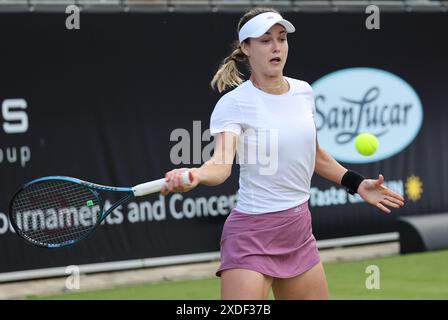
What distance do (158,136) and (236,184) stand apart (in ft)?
2.84

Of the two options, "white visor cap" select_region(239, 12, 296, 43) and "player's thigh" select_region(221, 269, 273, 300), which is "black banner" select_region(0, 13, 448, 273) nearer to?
"white visor cap" select_region(239, 12, 296, 43)

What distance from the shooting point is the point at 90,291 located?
7789 millimetres

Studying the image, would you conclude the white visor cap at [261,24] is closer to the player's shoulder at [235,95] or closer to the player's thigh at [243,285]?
the player's shoulder at [235,95]

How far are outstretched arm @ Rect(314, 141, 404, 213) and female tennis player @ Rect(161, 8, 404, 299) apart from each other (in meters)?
0.08

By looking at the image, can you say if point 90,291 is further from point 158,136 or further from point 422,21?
point 422,21

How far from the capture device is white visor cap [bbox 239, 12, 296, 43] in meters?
4.28

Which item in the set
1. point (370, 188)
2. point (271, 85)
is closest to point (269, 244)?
point (370, 188)

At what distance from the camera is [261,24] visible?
14.1ft

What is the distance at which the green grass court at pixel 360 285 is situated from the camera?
7424mm

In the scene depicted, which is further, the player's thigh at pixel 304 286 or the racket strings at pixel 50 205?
the racket strings at pixel 50 205

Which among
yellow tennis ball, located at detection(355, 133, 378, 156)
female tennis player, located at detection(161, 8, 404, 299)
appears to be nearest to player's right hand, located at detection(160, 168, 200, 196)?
female tennis player, located at detection(161, 8, 404, 299)

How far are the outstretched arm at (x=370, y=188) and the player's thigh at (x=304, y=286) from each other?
0.46 metres

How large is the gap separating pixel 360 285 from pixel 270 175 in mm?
3744

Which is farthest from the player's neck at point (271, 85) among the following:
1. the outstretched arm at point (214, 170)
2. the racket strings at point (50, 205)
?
the racket strings at point (50, 205)
